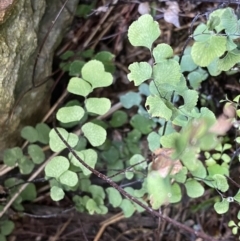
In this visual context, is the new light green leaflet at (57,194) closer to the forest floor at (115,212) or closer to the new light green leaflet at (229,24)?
the forest floor at (115,212)

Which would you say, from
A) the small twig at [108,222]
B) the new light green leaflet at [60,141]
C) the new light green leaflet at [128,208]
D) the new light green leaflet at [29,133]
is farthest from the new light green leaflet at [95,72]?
the small twig at [108,222]

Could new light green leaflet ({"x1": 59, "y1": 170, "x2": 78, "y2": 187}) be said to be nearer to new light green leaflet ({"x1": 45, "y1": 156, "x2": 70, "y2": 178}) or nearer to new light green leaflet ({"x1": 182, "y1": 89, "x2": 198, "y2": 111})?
new light green leaflet ({"x1": 45, "y1": 156, "x2": 70, "y2": 178})

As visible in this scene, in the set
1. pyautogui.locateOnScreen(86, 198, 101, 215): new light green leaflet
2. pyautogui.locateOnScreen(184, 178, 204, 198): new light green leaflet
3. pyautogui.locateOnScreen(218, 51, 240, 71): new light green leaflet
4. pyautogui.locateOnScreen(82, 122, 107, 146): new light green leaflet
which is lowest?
pyautogui.locateOnScreen(86, 198, 101, 215): new light green leaflet

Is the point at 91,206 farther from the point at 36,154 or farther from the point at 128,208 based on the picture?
the point at 36,154

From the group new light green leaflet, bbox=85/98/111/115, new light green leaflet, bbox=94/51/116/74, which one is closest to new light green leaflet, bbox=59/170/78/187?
new light green leaflet, bbox=85/98/111/115

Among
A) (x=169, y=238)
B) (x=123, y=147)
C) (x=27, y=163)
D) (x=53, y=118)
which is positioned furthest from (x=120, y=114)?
(x=169, y=238)

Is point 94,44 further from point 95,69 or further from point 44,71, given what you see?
point 95,69
